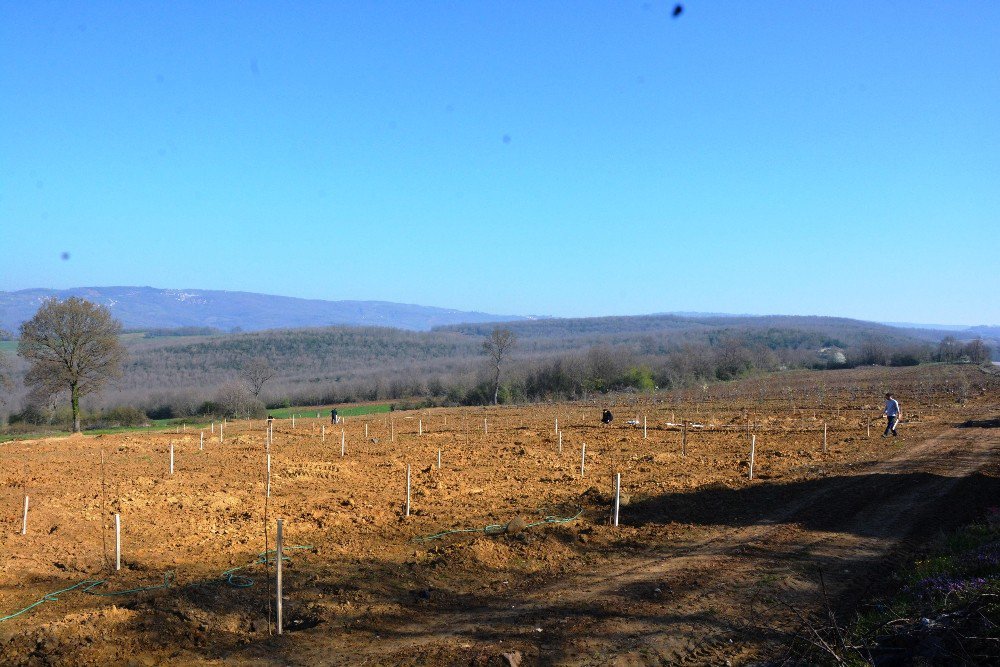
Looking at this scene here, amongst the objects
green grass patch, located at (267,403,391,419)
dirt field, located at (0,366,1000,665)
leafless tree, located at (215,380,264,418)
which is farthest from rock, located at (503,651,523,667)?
leafless tree, located at (215,380,264,418)

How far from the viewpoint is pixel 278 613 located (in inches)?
299

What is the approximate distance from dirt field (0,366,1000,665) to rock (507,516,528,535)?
4.3 inches

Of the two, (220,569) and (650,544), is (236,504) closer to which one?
(220,569)

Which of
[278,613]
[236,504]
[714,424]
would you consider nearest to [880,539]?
[278,613]

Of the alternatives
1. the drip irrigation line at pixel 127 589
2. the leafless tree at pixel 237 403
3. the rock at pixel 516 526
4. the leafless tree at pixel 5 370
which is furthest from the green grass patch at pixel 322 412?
the drip irrigation line at pixel 127 589

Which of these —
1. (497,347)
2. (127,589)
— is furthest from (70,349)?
(127,589)

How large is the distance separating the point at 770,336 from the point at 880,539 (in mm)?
151143

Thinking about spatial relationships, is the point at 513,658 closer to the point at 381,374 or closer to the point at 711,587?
the point at 711,587

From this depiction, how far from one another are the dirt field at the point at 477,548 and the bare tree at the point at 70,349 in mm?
18709

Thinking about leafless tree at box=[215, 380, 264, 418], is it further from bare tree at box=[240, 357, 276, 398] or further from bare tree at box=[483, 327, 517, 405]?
bare tree at box=[483, 327, 517, 405]

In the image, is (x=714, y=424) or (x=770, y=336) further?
(x=770, y=336)

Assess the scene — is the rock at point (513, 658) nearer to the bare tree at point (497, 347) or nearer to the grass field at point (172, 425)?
the grass field at point (172, 425)

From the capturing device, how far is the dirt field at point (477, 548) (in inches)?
286

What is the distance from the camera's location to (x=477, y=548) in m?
10.6
